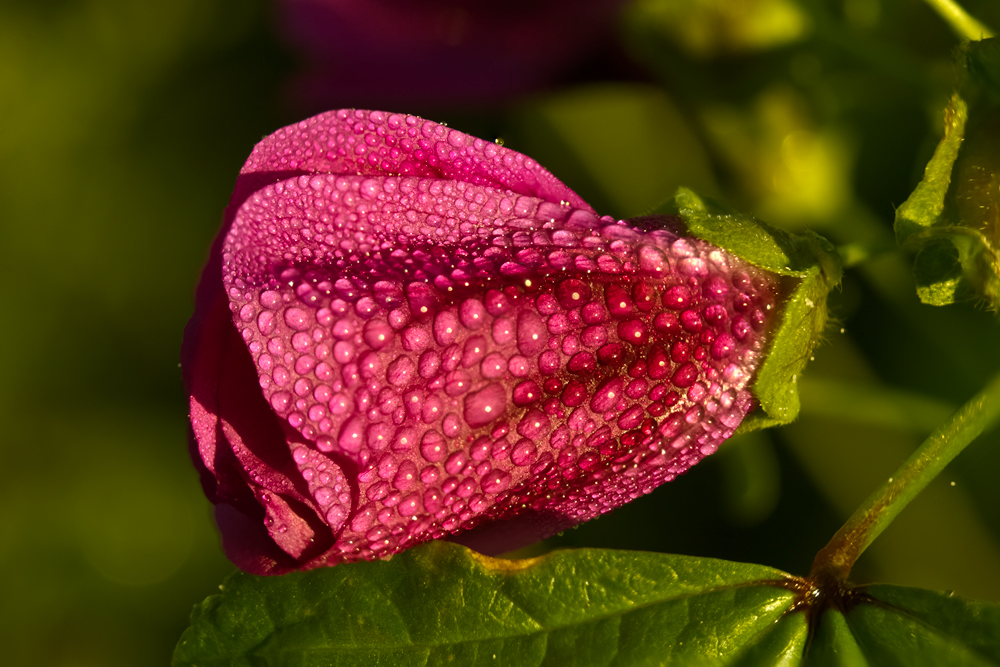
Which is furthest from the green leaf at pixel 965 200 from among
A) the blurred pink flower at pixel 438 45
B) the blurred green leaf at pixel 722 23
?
the blurred pink flower at pixel 438 45

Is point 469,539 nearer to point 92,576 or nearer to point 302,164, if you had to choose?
point 302,164

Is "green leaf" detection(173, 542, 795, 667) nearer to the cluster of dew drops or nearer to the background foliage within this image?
the cluster of dew drops

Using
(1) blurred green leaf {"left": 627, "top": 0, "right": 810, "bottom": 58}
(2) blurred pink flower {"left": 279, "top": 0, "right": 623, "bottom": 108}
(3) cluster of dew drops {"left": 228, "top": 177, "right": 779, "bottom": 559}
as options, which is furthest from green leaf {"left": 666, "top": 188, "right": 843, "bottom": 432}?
(2) blurred pink flower {"left": 279, "top": 0, "right": 623, "bottom": 108}

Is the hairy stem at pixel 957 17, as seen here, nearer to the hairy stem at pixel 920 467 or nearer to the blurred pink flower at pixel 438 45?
the hairy stem at pixel 920 467

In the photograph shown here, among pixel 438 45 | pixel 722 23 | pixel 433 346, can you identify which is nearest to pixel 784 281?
pixel 433 346

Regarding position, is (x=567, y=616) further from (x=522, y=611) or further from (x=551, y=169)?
(x=551, y=169)

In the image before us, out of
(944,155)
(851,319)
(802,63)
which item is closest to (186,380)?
(944,155)
